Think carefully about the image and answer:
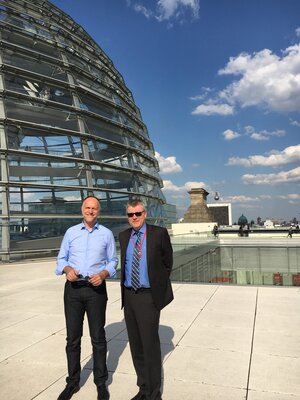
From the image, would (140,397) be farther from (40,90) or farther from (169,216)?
(169,216)

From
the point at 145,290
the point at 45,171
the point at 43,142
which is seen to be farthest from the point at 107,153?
the point at 145,290

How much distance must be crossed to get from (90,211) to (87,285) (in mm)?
792

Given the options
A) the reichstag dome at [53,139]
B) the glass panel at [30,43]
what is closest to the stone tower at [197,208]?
the reichstag dome at [53,139]

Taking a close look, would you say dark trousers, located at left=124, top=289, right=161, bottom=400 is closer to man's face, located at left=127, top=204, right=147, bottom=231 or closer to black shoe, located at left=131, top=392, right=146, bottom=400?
black shoe, located at left=131, top=392, right=146, bottom=400

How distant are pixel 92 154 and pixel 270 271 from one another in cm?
1240

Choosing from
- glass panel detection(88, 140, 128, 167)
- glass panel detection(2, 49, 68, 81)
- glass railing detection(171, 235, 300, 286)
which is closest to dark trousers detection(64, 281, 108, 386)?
glass railing detection(171, 235, 300, 286)

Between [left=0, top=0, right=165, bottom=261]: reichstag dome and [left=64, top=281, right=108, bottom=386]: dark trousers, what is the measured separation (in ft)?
42.9

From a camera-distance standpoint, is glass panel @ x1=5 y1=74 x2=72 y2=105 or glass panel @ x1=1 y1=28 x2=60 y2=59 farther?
glass panel @ x1=1 y1=28 x2=60 y2=59

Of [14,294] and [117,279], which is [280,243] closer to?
[117,279]

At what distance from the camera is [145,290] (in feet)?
11.9

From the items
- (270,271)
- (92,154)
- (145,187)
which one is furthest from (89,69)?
(270,271)

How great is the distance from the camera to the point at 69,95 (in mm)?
18812

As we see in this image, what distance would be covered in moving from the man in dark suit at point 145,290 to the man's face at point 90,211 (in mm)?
426

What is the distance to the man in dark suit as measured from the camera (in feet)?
11.7
